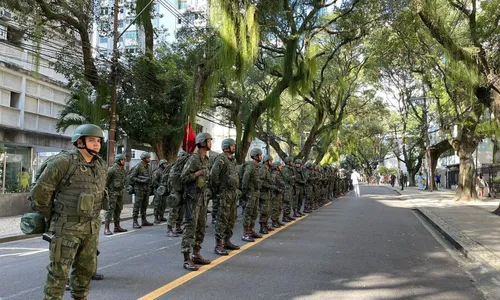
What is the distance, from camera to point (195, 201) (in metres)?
6.42

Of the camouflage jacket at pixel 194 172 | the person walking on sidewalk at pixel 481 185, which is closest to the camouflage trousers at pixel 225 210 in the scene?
the camouflage jacket at pixel 194 172

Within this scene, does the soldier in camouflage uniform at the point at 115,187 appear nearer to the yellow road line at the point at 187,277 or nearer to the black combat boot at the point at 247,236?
the black combat boot at the point at 247,236

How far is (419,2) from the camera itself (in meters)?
12.3

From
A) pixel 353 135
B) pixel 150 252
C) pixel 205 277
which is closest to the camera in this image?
pixel 205 277

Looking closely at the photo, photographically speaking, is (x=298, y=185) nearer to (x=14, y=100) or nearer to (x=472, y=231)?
(x=472, y=231)

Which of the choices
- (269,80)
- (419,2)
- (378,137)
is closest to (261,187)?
(419,2)

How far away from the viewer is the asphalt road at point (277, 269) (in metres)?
5.27

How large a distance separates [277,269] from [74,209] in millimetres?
3358

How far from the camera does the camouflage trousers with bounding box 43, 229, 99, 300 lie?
3.85 meters

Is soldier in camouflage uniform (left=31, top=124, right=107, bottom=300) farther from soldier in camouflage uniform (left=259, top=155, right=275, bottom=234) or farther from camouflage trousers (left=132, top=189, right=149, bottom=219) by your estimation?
camouflage trousers (left=132, top=189, right=149, bottom=219)

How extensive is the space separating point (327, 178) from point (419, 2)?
10.8 meters

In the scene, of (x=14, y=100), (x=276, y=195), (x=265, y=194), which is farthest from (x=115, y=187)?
(x=14, y=100)

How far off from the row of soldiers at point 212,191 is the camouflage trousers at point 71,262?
7.33 feet

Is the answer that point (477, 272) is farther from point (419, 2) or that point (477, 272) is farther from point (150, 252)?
point (419, 2)
